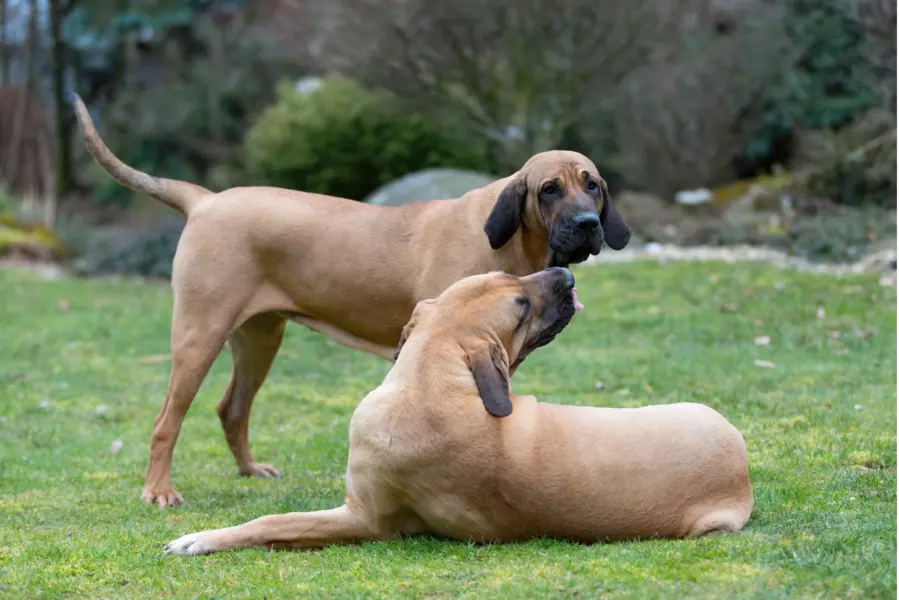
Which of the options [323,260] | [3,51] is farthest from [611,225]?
[3,51]

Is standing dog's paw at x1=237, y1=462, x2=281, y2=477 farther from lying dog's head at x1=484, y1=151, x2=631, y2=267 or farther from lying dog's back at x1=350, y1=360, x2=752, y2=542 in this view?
lying dog's back at x1=350, y1=360, x2=752, y2=542

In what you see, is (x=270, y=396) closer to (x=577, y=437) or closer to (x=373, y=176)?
(x=577, y=437)

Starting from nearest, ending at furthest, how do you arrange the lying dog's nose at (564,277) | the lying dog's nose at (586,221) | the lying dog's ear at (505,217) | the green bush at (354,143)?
the lying dog's nose at (564,277), the lying dog's nose at (586,221), the lying dog's ear at (505,217), the green bush at (354,143)

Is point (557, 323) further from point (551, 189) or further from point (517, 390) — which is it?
point (517, 390)

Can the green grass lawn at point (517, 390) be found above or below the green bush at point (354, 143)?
above

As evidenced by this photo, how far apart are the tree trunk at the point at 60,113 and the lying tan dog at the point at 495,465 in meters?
21.7

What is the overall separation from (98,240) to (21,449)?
11.9m

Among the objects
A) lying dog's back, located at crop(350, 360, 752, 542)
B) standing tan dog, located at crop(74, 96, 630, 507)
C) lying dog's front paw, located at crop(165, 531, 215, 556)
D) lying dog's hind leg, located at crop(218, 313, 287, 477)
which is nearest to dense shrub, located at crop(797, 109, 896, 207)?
standing tan dog, located at crop(74, 96, 630, 507)

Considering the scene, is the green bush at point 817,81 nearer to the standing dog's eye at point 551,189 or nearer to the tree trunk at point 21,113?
the standing dog's eye at point 551,189

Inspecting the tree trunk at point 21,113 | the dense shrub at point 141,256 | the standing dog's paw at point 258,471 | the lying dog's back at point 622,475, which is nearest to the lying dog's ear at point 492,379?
the lying dog's back at point 622,475

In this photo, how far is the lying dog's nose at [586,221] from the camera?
5.74 m

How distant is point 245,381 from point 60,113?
19.7 m

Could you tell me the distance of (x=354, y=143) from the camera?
2022cm

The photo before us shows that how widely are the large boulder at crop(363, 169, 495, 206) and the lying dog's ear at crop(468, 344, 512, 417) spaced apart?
36.4 feet
